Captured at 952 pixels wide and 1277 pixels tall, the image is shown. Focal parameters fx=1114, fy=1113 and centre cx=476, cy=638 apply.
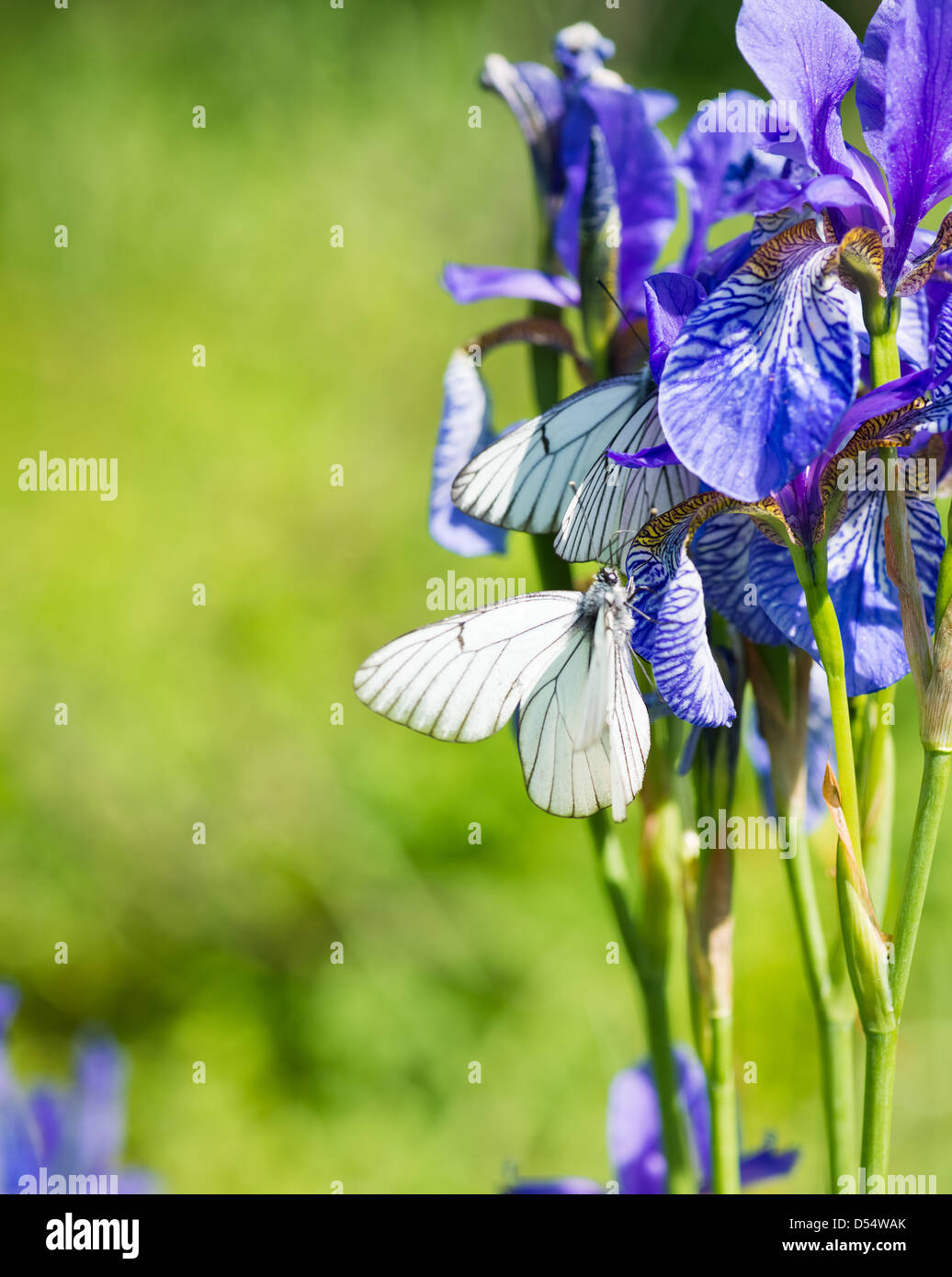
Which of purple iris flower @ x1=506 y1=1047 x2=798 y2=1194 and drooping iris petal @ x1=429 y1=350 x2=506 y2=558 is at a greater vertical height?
drooping iris petal @ x1=429 y1=350 x2=506 y2=558

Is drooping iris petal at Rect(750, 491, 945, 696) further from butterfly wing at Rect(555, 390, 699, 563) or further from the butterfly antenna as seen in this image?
the butterfly antenna

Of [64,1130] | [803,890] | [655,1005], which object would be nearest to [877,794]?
[803,890]

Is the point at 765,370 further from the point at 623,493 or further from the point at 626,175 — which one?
the point at 626,175

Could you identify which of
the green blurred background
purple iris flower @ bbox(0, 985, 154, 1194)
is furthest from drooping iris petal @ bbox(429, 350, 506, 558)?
the green blurred background

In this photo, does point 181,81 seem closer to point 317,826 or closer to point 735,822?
point 317,826

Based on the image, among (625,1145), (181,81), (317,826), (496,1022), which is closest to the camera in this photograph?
(625,1145)
